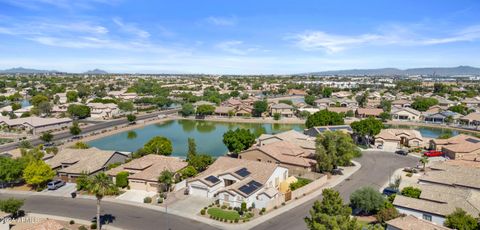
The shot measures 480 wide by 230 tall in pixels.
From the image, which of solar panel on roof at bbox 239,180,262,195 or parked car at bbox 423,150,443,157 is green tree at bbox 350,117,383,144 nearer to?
parked car at bbox 423,150,443,157

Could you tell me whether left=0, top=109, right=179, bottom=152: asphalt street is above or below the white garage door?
below

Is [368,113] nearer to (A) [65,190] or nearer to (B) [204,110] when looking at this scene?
(B) [204,110]

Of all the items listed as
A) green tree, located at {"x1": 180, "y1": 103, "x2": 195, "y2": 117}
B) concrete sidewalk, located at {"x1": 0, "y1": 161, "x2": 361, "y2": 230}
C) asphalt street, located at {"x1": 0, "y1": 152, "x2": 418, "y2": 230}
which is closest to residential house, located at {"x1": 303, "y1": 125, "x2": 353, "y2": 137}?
concrete sidewalk, located at {"x1": 0, "y1": 161, "x2": 361, "y2": 230}

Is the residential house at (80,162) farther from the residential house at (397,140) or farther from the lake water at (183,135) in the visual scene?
the residential house at (397,140)

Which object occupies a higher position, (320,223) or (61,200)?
(320,223)

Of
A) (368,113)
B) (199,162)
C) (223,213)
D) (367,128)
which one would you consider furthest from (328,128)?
(223,213)

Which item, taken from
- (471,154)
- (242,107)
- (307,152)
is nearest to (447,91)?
(242,107)

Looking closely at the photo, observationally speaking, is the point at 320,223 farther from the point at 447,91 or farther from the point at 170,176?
the point at 447,91
